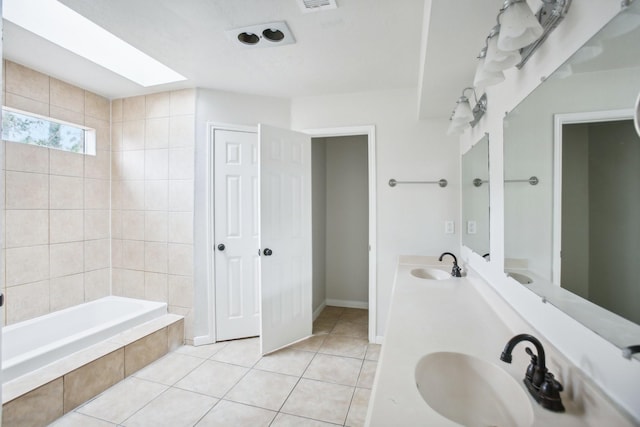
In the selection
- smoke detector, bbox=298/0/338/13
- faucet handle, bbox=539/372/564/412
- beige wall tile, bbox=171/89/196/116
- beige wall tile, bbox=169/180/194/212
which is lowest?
faucet handle, bbox=539/372/564/412

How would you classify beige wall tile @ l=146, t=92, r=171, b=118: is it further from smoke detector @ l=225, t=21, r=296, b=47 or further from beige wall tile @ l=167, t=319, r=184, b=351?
beige wall tile @ l=167, t=319, r=184, b=351

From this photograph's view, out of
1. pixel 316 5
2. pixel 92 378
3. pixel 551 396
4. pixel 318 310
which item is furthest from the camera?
pixel 318 310

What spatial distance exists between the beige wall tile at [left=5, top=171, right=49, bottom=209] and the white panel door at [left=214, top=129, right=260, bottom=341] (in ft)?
4.80

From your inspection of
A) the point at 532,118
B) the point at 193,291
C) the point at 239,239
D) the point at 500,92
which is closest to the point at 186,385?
the point at 193,291

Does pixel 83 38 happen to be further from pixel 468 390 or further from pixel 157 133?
pixel 468 390

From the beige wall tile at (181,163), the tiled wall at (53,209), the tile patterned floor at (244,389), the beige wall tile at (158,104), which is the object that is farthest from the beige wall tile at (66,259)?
the beige wall tile at (158,104)

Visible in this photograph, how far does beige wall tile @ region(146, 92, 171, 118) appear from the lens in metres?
2.77

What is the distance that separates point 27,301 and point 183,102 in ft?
7.25

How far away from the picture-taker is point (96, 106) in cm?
285

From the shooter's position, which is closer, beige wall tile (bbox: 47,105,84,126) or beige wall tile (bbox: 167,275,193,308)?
beige wall tile (bbox: 47,105,84,126)

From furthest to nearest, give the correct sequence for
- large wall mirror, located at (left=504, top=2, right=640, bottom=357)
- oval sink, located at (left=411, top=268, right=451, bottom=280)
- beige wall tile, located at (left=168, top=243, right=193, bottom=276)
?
1. beige wall tile, located at (left=168, top=243, right=193, bottom=276)
2. oval sink, located at (left=411, top=268, right=451, bottom=280)
3. large wall mirror, located at (left=504, top=2, right=640, bottom=357)

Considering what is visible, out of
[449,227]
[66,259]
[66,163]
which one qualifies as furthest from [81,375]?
[449,227]

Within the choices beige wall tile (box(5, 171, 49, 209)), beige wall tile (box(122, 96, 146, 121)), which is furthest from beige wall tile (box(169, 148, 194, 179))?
beige wall tile (box(5, 171, 49, 209))

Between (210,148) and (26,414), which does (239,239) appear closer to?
(210,148)
